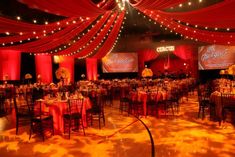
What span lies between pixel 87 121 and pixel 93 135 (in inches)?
37.3

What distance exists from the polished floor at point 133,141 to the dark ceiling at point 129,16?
14.2ft

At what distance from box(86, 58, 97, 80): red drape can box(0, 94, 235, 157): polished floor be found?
1009 centimetres

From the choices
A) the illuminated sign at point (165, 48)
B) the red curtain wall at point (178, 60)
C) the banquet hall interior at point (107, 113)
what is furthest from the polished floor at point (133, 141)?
the illuminated sign at point (165, 48)

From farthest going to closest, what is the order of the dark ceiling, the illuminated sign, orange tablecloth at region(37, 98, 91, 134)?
the illuminated sign → the dark ceiling → orange tablecloth at region(37, 98, 91, 134)

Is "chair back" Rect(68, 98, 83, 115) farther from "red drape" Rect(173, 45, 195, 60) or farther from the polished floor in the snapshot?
"red drape" Rect(173, 45, 195, 60)

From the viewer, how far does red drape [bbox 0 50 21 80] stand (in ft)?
36.6

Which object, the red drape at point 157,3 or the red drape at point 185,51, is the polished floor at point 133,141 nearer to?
the red drape at point 157,3

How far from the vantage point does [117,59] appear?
1742 cm

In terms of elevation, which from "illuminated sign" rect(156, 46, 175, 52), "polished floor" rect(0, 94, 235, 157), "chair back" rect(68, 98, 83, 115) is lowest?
"polished floor" rect(0, 94, 235, 157)

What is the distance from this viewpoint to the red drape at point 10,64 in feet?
36.6

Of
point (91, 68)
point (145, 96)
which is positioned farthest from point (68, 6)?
point (91, 68)

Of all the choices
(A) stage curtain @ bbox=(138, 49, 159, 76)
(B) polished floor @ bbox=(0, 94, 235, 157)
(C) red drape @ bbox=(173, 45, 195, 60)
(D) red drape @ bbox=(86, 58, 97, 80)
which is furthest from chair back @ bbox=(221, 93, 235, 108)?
(A) stage curtain @ bbox=(138, 49, 159, 76)

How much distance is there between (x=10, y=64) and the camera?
11539mm

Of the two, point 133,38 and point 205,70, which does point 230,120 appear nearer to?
point 205,70
